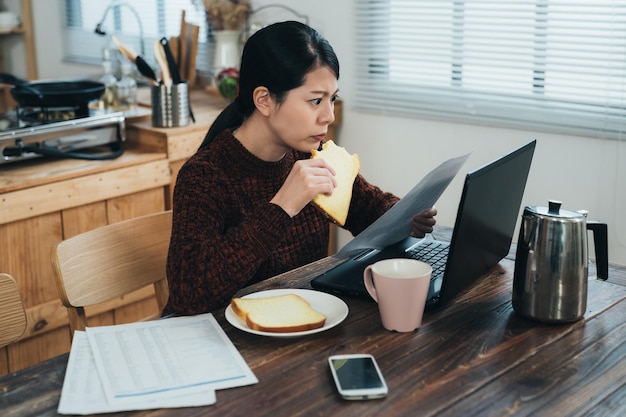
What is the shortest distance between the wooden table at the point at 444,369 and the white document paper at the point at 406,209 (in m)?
0.14

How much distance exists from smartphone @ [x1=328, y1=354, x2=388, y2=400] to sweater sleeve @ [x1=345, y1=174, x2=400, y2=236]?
815 mm

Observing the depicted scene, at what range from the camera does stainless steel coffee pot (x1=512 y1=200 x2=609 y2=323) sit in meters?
1.34

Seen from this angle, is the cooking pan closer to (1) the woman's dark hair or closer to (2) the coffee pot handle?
(1) the woman's dark hair

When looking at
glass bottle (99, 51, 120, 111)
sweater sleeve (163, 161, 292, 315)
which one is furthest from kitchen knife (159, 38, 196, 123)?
sweater sleeve (163, 161, 292, 315)

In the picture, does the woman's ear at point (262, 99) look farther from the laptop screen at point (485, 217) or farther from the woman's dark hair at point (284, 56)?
the laptop screen at point (485, 217)

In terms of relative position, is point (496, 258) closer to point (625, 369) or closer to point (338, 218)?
point (338, 218)

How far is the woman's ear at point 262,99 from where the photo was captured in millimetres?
1714

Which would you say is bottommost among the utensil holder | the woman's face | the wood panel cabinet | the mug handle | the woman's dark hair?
the wood panel cabinet

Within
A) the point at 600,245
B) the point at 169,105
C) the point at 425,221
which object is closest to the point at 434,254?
the point at 425,221

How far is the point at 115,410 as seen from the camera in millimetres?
1080

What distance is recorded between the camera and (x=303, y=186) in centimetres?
150

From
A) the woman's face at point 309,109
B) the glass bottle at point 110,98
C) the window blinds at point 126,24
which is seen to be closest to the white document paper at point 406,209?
the woman's face at point 309,109

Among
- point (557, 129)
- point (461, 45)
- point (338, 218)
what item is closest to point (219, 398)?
point (338, 218)

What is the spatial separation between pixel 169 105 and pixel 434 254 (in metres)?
1.40
